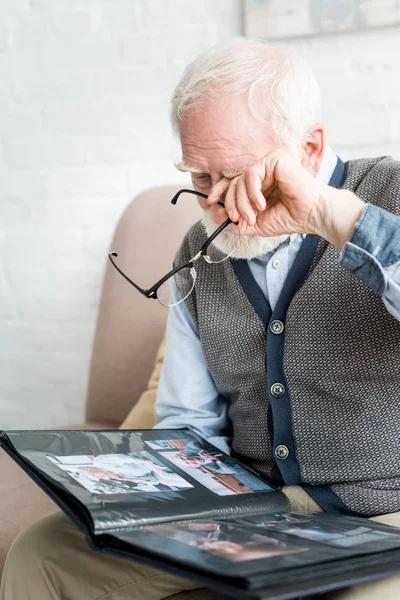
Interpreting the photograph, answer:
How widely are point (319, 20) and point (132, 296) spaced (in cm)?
77

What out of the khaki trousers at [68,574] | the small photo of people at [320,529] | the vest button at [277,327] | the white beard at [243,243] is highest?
the white beard at [243,243]

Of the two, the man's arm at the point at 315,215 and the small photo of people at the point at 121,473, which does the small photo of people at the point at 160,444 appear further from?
the man's arm at the point at 315,215

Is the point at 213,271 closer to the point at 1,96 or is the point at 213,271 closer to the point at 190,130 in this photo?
the point at 190,130

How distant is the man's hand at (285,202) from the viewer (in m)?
0.98

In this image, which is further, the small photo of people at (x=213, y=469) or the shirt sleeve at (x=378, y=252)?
the small photo of people at (x=213, y=469)

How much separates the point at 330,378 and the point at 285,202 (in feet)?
0.89

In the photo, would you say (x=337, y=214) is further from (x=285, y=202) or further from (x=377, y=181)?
(x=377, y=181)

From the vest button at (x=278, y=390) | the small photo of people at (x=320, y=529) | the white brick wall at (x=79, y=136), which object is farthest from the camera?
the white brick wall at (x=79, y=136)

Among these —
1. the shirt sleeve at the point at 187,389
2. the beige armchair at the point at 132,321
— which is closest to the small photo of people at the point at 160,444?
the shirt sleeve at the point at 187,389

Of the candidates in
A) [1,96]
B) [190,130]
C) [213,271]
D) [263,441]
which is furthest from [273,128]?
[1,96]

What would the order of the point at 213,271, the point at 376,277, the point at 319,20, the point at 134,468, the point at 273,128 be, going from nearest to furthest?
the point at 376,277, the point at 134,468, the point at 273,128, the point at 213,271, the point at 319,20

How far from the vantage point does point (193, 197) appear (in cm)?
183

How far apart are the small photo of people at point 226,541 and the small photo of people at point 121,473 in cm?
9

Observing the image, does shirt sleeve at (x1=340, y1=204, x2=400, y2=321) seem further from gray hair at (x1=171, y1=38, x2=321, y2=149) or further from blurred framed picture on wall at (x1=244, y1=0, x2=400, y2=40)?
blurred framed picture on wall at (x1=244, y1=0, x2=400, y2=40)
